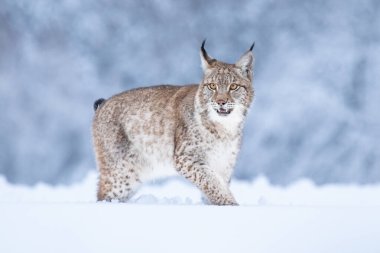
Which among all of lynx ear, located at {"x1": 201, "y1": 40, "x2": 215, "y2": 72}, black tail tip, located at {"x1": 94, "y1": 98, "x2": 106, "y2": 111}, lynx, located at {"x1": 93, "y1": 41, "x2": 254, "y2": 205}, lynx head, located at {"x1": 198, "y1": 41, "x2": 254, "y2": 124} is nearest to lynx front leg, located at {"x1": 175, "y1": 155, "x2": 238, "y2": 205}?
lynx, located at {"x1": 93, "y1": 41, "x2": 254, "y2": 205}

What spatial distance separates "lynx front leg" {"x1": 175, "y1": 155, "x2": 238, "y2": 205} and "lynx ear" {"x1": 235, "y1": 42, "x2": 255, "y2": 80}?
1359mm

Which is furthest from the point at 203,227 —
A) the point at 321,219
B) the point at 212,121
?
the point at 212,121

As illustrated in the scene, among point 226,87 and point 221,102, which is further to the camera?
point 226,87

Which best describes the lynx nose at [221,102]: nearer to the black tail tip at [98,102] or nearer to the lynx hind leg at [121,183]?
the lynx hind leg at [121,183]

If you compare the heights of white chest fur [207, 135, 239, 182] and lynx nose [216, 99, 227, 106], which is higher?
lynx nose [216, 99, 227, 106]

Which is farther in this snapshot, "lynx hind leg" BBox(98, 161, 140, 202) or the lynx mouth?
"lynx hind leg" BBox(98, 161, 140, 202)

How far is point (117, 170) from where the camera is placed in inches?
390

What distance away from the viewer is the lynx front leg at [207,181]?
29.4 feet

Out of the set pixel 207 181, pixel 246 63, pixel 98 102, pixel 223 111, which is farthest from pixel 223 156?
pixel 98 102

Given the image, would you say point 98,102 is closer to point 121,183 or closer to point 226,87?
point 121,183

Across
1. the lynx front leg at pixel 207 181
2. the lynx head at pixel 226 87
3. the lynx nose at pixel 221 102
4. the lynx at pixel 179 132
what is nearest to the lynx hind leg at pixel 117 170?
the lynx at pixel 179 132

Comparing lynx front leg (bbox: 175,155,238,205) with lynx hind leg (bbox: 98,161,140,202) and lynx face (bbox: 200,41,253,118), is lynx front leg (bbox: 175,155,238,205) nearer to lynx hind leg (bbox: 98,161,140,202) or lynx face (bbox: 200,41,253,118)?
lynx face (bbox: 200,41,253,118)

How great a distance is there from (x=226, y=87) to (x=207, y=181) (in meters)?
1.25

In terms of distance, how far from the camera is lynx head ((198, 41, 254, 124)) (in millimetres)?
9078
